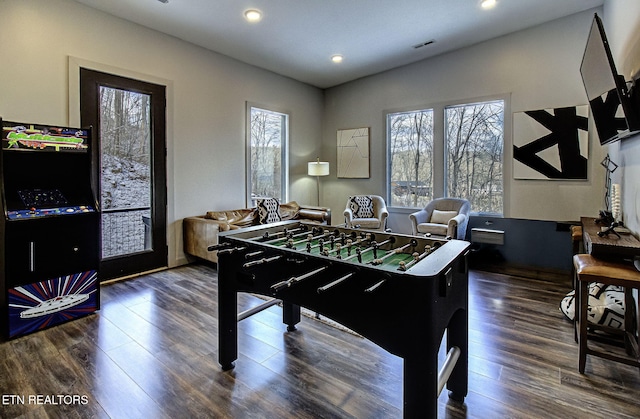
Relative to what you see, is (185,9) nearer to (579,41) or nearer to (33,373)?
(33,373)

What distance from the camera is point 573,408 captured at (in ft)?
5.64

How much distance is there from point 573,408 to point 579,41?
428cm

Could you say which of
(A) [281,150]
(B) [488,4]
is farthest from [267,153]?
(B) [488,4]

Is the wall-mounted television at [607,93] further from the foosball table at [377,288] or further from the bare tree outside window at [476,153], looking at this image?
the bare tree outside window at [476,153]

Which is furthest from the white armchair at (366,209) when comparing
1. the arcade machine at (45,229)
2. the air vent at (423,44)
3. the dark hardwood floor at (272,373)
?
the arcade machine at (45,229)

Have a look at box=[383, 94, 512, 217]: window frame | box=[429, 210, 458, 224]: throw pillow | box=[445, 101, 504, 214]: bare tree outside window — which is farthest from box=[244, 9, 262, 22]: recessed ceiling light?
box=[429, 210, 458, 224]: throw pillow

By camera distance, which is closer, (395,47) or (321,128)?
(395,47)

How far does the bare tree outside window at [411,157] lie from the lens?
215 inches

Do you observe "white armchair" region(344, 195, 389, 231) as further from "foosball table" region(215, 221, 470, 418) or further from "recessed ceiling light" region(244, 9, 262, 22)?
"foosball table" region(215, 221, 470, 418)

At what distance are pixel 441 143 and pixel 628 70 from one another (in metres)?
2.67

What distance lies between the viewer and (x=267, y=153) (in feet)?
19.1

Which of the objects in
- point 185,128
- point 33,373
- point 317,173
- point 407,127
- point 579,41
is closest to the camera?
point 33,373

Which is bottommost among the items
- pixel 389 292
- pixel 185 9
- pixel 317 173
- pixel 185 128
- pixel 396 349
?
pixel 396 349

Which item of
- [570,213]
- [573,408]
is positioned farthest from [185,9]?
[570,213]
